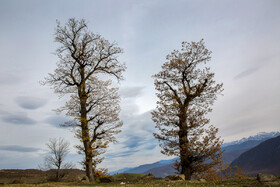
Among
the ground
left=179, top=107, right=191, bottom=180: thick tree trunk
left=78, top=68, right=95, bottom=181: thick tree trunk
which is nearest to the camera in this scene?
the ground

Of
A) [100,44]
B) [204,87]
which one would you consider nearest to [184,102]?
[204,87]

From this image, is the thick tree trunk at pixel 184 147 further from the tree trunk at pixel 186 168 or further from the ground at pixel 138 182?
the ground at pixel 138 182

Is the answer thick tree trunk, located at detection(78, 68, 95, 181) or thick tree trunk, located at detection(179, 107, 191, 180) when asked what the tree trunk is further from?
thick tree trunk, located at detection(78, 68, 95, 181)

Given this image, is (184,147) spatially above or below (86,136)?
below

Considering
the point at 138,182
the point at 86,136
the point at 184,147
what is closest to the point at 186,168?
the point at 184,147

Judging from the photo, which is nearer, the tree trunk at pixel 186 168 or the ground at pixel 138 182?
the ground at pixel 138 182

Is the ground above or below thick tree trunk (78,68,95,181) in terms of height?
below

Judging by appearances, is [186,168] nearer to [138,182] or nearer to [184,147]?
[184,147]

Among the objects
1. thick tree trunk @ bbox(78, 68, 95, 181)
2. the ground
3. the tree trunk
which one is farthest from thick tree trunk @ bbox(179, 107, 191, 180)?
thick tree trunk @ bbox(78, 68, 95, 181)

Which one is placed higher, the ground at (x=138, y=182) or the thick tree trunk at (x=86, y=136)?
the thick tree trunk at (x=86, y=136)

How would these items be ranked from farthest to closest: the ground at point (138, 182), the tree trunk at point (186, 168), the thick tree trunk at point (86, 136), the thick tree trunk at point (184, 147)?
the thick tree trunk at point (86, 136), the tree trunk at point (186, 168), the thick tree trunk at point (184, 147), the ground at point (138, 182)

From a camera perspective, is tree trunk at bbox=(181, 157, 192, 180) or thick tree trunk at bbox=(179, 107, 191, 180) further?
tree trunk at bbox=(181, 157, 192, 180)

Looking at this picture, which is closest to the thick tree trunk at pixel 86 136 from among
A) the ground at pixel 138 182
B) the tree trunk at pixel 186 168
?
the ground at pixel 138 182

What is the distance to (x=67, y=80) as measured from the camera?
27.3 metres
